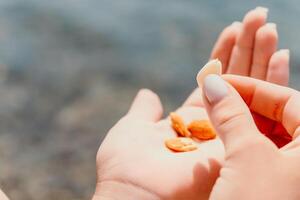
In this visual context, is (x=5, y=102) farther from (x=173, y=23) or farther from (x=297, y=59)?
(x=297, y=59)

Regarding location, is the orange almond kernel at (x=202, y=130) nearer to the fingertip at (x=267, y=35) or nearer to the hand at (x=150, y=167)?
the hand at (x=150, y=167)

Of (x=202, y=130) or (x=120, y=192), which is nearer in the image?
(x=120, y=192)

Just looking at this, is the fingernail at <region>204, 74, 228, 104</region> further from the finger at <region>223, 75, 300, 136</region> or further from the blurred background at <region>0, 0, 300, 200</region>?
the blurred background at <region>0, 0, 300, 200</region>

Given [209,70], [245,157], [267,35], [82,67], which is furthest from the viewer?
[82,67]

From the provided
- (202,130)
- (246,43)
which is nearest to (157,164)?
(202,130)

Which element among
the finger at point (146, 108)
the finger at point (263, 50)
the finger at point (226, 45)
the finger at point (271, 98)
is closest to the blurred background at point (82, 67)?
the finger at point (146, 108)

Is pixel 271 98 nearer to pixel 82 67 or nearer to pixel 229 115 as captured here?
pixel 229 115

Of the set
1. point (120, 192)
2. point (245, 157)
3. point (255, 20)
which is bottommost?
point (120, 192)

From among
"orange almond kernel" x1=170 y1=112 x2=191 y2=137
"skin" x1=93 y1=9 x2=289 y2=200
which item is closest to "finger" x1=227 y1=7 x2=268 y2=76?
"skin" x1=93 y1=9 x2=289 y2=200
